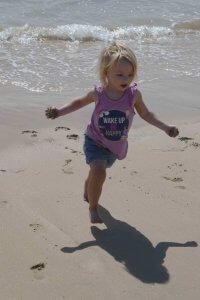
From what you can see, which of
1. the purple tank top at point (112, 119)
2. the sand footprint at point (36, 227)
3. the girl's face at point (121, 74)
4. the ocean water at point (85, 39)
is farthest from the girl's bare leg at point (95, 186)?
the ocean water at point (85, 39)

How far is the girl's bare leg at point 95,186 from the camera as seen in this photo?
3391 mm

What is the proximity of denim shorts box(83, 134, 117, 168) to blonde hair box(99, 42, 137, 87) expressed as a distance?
0.44 meters

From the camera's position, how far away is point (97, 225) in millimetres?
3377

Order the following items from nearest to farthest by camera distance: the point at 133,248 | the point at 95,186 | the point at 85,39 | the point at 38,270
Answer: the point at 38,270 → the point at 133,248 → the point at 95,186 → the point at 85,39

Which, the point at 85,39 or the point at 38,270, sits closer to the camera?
the point at 38,270

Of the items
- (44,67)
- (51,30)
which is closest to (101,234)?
(44,67)

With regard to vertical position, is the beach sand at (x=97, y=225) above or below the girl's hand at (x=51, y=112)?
below

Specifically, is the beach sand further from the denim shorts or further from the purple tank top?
the purple tank top

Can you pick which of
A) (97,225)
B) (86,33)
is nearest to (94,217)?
(97,225)

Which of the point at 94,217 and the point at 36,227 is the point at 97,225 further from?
the point at 36,227

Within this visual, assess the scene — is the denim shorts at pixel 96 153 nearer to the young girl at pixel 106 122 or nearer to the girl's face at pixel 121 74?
the young girl at pixel 106 122

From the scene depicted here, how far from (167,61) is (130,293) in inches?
221

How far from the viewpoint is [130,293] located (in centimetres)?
271

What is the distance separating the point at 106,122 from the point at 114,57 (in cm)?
42
